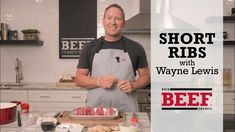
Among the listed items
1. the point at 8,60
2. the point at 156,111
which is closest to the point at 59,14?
the point at 8,60

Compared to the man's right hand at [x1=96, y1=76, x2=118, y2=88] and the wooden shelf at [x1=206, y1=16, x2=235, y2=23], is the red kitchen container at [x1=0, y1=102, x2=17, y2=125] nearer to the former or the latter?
the man's right hand at [x1=96, y1=76, x2=118, y2=88]

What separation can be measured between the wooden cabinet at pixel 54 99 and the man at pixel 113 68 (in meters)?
1.26

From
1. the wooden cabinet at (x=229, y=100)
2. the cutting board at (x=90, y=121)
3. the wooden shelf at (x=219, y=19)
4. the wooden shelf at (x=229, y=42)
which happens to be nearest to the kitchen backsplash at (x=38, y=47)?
the wooden shelf at (x=219, y=19)

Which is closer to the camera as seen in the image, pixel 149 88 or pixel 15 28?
pixel 149 88

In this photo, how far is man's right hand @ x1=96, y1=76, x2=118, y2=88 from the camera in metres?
2.16

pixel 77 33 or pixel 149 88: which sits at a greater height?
pixel 77 33

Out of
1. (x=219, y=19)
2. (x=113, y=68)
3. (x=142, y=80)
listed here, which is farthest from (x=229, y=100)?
(x=113, y=68)

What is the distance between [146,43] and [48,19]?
1.37 meters

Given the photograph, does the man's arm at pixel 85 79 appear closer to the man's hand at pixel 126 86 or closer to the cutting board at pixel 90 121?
the man's hand at pixel 126 86

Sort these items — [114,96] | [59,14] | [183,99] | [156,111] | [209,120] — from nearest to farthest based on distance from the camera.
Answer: [114,96] → [209,120] → [156,111] → [183,99] → [59,14]

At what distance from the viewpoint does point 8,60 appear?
4129 millimetres

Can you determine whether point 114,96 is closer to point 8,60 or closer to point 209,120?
point 209,120

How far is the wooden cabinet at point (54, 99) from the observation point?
3.60 meters

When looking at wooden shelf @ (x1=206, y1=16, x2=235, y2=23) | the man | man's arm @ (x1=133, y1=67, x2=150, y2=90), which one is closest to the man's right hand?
the man
